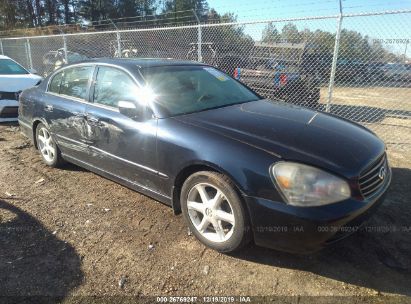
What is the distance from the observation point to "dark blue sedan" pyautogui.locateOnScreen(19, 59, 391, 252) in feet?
8.64

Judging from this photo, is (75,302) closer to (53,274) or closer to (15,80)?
(53,274)

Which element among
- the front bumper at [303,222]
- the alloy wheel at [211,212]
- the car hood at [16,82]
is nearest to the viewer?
the front bumper at [303,222]

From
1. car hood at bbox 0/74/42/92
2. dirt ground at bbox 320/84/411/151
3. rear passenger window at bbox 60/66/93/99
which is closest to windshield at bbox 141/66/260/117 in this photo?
rear passenger window at bbox 60/66/93/99

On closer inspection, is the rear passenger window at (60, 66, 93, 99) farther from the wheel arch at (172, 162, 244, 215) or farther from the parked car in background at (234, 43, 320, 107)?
the parked car in background at (234, 43, 320, 107)

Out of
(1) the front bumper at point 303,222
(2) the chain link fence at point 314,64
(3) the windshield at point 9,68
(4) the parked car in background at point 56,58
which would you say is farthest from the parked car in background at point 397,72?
(4) the parked car in background at point 56,58

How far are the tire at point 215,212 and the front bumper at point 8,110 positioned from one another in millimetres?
6222

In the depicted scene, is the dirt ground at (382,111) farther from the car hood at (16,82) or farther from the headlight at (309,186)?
the car hood at (16,82)

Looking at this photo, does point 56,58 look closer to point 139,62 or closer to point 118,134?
point 139,62

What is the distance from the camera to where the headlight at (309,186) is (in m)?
2.58

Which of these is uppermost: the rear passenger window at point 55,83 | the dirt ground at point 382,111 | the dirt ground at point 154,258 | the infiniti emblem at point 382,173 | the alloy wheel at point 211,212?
the rear passenger window at point 55,83

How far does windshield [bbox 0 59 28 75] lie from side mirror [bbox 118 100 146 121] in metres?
6.94

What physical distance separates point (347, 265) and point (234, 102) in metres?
1.97

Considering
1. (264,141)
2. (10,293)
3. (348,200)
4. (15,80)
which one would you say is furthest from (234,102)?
(15,80)

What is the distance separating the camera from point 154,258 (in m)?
3.09
